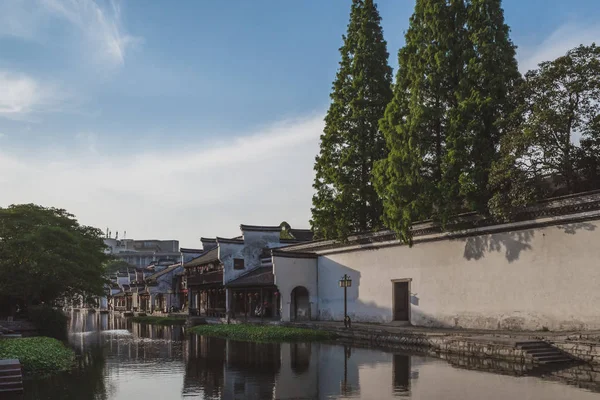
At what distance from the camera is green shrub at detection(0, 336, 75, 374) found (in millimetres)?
16703

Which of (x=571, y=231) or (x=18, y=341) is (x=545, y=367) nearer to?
(x=571, y=231)

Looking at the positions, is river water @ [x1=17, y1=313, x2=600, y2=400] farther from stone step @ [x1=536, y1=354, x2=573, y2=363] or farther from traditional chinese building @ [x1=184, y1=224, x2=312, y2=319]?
traditional chinese building @ [x1=184, y1=224, x2=312, y2=319]

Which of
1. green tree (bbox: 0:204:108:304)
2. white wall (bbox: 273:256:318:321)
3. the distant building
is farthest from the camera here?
the distant building

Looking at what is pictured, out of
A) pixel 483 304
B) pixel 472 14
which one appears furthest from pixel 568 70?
pixel 483 304

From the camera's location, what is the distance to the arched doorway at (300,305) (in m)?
35.6

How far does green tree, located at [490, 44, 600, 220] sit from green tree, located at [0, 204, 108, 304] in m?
22.8

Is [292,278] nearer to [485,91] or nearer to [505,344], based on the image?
[485,91]

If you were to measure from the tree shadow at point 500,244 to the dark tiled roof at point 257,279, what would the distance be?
1476cm

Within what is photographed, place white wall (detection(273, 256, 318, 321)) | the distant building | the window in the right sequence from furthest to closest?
the distant building, the window, white wall (detection(273, 256, 318, 321))

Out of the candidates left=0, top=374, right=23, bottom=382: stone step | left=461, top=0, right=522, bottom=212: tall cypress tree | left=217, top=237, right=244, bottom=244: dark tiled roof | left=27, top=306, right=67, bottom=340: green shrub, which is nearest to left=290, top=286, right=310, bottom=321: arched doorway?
left=217, top=237, right=244, bottom=244: dark tiled roof

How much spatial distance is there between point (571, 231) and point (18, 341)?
1972cm

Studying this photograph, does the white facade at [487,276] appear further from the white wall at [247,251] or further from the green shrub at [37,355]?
the green shrub at [37,355]

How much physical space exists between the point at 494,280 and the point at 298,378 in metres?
11.7

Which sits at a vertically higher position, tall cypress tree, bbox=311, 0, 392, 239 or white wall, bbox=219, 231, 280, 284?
tall cypress tree, bbox=311, 0, 392, 239
